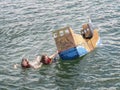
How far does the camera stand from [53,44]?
32219 mm

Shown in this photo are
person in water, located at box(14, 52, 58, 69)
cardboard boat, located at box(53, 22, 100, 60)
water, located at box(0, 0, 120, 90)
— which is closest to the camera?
water, located at box(0, 0, 120, 90)

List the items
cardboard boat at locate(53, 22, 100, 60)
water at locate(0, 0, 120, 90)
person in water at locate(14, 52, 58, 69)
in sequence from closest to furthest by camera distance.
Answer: water at locate(0, 0, 120, 90) < person in water at locate(14, 52, 58, 69) < cardboard boat at locate(53, 22, 100, 60)

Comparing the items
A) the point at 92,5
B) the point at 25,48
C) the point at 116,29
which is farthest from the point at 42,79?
the point at 92,5

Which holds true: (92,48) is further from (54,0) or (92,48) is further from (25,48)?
(54,0)

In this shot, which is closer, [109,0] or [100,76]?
[100,76]

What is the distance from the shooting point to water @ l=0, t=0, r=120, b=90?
25.0 meters

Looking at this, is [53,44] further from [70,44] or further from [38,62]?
[38,62]

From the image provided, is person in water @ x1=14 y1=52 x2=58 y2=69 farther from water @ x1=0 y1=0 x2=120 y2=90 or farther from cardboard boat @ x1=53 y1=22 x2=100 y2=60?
cardboard boat @ x1=53 y1=22 x2=100 y2=60

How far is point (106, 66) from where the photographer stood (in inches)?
1051

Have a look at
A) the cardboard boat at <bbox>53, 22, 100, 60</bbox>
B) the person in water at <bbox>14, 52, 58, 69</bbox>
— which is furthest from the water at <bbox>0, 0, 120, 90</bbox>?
the cardboard boat at <bbox>53, 22, 100, 60</bbox>

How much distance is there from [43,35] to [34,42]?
6.51 ft

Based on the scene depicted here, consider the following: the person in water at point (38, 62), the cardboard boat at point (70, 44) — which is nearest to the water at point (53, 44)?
the person in water at point (38, 62)

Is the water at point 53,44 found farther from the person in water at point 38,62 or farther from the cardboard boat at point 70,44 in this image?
the cardboard boat at point 70,44

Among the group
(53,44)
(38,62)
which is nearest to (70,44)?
(38,62)
